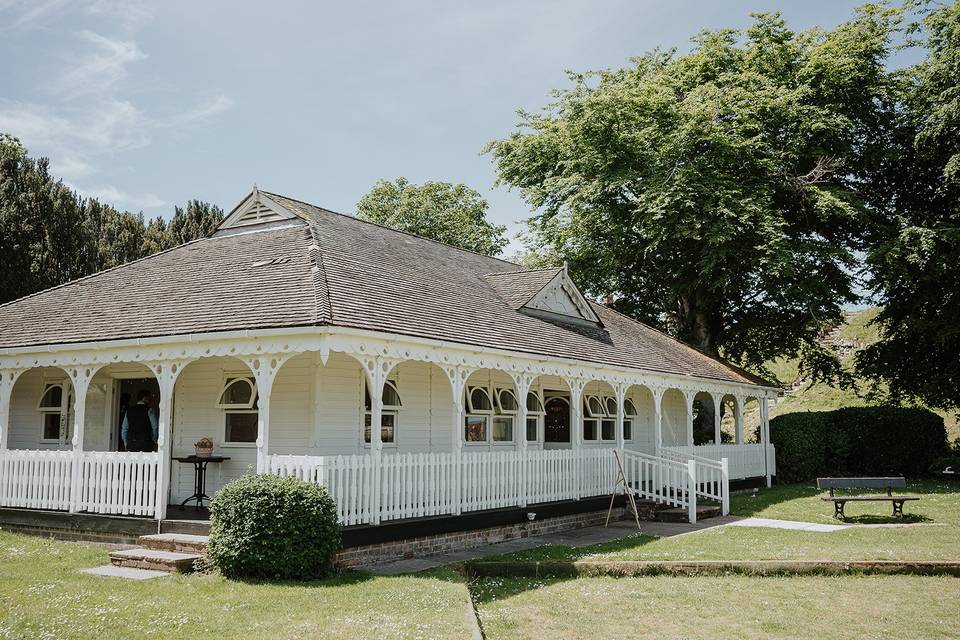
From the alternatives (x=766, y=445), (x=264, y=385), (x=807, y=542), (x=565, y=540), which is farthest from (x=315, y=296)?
(x=766, y=445)

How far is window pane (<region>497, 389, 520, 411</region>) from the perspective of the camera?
1830 centimetres

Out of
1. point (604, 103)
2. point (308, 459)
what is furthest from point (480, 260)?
point (308, 459)

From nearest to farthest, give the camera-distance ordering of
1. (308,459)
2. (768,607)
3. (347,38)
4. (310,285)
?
(768,607), (308,459), (310,285), (347,38)

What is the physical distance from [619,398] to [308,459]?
31.3ft

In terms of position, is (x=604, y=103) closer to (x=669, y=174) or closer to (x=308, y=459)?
(x=669, y=174)

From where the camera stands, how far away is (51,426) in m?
16.9

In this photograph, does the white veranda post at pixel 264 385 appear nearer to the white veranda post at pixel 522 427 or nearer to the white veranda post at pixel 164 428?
the white veranda post at pixel 164 428

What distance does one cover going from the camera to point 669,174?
1134 inches

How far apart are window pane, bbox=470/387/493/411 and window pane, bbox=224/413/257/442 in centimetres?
468

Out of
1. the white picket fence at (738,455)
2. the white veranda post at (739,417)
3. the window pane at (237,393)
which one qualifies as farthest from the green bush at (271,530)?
the white veranda post at (739,417)

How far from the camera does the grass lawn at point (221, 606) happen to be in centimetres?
790

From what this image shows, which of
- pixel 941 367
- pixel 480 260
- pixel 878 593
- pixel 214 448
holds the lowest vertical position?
pixel 878 593

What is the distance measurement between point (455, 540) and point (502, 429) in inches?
186

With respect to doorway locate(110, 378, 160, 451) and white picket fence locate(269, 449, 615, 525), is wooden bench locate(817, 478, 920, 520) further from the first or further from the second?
doorway locate(110, 378, 160, 451)
